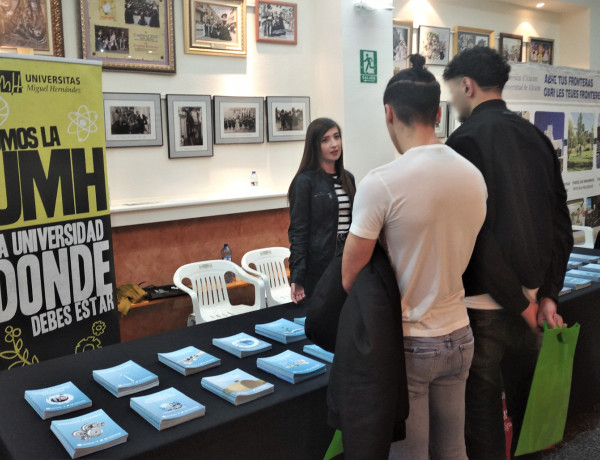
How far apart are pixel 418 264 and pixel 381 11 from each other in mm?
4004

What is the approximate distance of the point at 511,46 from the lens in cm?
657

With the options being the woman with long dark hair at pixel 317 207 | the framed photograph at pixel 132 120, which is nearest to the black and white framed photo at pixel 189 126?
the framed photograph at pixel 132 120

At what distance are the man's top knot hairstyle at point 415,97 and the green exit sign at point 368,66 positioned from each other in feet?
11.4

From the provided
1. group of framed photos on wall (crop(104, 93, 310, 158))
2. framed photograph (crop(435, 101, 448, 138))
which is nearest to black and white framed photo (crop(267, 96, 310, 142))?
group of framed photos on wall (crop(104, 93, 310, 158))

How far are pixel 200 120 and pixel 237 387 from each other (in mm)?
3047

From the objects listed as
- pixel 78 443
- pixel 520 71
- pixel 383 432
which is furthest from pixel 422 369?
pixel 520 71

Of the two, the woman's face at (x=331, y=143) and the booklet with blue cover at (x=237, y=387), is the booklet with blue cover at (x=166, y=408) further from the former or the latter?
the woman's face at (x=331, y=143)

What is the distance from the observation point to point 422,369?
1.42 metres

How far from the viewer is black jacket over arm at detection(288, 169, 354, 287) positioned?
297 centimetres

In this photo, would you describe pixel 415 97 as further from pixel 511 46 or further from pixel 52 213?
pixel 511 46

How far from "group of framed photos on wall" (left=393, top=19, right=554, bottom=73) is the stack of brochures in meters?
4.11

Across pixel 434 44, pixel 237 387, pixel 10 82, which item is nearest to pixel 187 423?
pixel 237 387

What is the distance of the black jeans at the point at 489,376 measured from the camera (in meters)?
1.75

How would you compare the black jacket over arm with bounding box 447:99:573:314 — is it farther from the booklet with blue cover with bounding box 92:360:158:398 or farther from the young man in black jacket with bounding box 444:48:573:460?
the booklet with blue cover with bounding box 92:360:158:398
